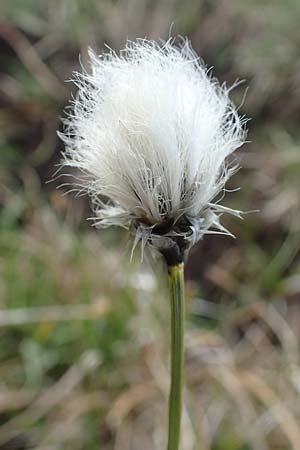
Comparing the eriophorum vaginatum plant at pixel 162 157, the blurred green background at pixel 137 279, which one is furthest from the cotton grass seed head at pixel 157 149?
the blurred green background at pixel 137 279

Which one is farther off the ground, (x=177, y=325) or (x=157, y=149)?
(x=157, y=149)

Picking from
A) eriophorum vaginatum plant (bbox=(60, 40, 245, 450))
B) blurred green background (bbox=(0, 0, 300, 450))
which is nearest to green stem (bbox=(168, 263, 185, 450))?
eriophorum vaginatum plant (bbox=(60, 40, 245, 450))

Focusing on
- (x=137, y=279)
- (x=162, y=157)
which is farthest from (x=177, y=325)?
(x=137, y=279)

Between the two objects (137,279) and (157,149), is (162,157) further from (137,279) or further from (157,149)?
(137,279)

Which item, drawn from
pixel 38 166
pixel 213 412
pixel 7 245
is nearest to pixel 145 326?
pixel 213 412

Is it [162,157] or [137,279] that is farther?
[137,279]
